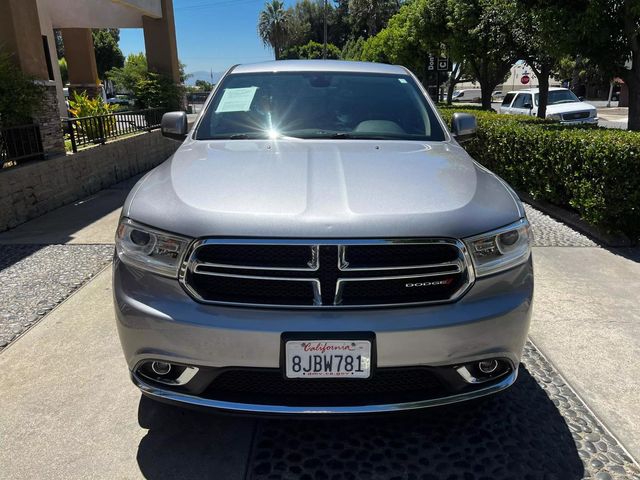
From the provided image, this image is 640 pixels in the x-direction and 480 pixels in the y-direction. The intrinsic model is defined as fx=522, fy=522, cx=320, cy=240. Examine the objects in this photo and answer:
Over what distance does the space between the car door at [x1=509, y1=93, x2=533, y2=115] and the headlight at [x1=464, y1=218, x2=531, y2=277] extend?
47.5 feet

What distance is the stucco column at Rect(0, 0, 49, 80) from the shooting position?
697 centimetres

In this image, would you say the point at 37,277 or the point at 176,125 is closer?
the point at 176,125

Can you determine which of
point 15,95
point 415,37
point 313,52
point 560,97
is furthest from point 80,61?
point 313,52

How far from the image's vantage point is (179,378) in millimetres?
2109

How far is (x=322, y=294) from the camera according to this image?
2.04 m

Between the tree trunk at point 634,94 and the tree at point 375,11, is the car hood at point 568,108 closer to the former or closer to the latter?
the tree trunk at point 634,94

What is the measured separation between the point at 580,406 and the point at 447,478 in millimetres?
1005

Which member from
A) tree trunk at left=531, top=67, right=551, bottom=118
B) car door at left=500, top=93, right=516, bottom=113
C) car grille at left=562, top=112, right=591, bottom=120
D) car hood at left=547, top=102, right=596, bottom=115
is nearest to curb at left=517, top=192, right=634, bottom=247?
tree trunk at left=531, top=67, right=551, bottom=118

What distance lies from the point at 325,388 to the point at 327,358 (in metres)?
0.17

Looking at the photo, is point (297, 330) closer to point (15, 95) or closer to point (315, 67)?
point (315, 67)

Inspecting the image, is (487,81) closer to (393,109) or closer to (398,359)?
(393,109)

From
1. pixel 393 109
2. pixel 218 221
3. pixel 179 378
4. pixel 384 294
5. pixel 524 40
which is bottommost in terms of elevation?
pixel 179 378

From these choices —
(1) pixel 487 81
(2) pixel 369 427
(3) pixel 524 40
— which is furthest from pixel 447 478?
(1) pixel 487 81

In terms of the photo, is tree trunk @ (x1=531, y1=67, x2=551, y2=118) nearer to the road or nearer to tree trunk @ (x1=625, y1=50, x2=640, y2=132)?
tree trunk @ (x1=625, y1=50, x2=640, y2=132)
